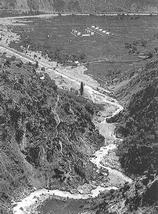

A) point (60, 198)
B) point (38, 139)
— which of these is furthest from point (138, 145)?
point (60, 198)

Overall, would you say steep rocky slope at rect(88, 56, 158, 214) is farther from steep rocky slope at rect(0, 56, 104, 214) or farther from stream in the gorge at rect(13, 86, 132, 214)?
steep rocky slope at rect(0, 56, 104, 214)

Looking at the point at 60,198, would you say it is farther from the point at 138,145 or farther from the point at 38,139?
the point at 138,145

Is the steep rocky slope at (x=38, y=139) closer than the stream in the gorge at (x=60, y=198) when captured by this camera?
No

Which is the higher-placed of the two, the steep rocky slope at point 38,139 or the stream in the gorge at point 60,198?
the steep rocky slope at point 38,139

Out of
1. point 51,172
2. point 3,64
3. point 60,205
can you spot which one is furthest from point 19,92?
point 60,205

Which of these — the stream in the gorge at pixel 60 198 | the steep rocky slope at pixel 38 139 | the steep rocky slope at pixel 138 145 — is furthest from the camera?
the steep rocky slope at pixel 38 139

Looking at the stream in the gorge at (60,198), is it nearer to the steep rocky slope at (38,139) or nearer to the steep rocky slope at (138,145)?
the steep rocky slope at (38,139)

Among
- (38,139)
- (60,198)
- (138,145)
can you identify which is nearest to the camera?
(60,198)

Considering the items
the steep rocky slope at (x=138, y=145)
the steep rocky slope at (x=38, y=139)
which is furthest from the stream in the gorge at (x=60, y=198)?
the steep rocky slope at (x=138, y=145)

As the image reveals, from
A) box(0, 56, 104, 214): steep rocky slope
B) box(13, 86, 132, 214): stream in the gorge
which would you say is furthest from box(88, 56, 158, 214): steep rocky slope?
box(0, 56, 104, 214): steep rocky slope

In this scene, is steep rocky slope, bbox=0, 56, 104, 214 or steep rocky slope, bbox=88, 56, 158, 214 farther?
steep rocky slope, bbox=0, 56, 104, 214
